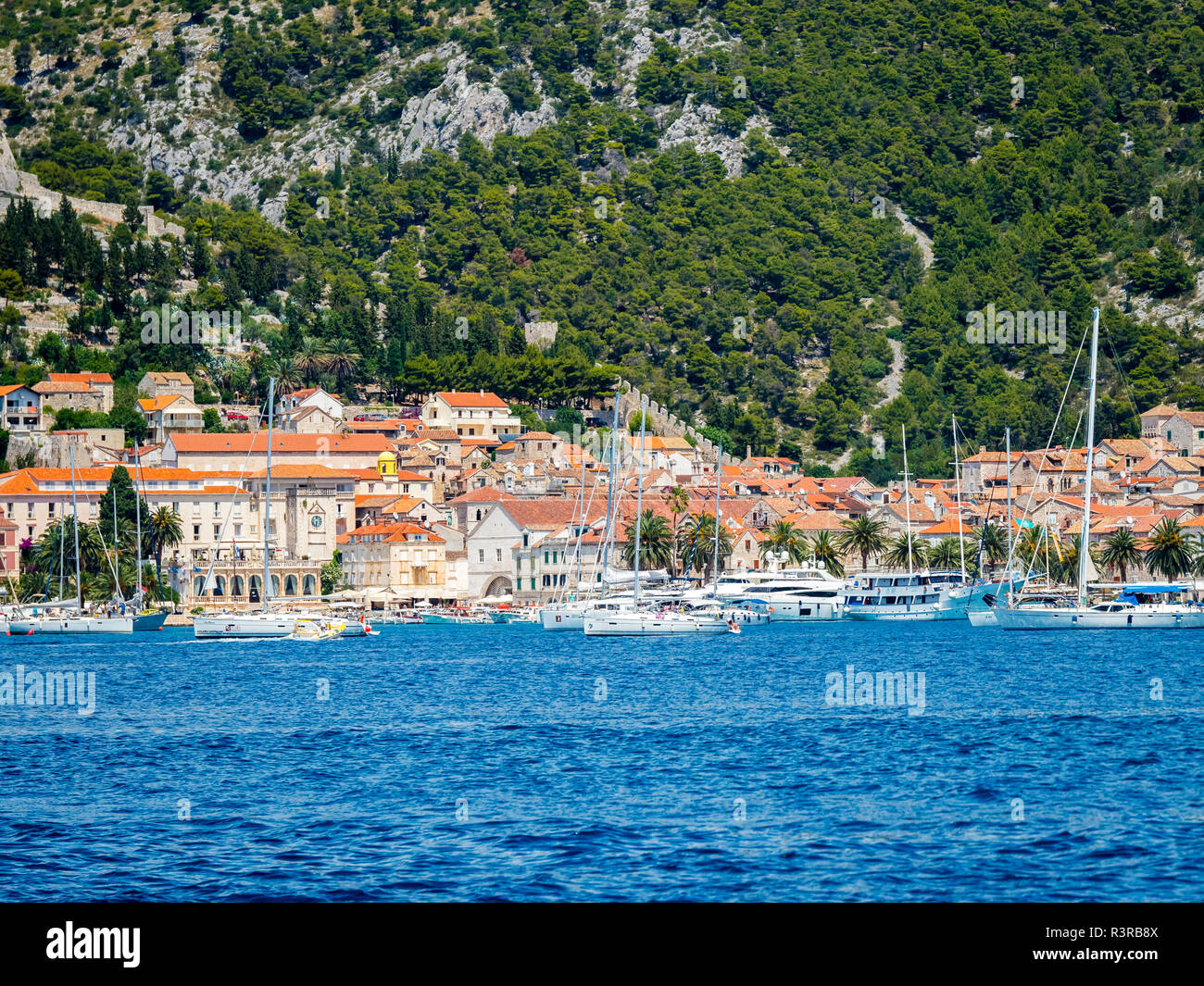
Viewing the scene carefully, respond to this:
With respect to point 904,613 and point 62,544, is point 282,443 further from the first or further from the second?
point 904,613

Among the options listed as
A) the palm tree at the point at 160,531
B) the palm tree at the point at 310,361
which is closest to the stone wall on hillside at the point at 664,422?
the palm tree at the point at 310,361

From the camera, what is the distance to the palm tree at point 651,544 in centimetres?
10700

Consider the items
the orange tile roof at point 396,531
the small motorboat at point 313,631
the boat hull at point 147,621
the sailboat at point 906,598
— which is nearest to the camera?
the small motorboat at point 313,631

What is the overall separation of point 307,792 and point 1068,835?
41.5ft

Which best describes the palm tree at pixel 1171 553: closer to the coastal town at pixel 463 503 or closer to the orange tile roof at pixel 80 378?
the coastal town at pixel 463 503

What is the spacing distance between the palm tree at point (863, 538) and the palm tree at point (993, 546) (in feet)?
22.2

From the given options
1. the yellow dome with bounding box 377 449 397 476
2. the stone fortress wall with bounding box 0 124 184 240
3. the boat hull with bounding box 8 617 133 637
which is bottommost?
the boat hull with bounding box 8 617 133 637

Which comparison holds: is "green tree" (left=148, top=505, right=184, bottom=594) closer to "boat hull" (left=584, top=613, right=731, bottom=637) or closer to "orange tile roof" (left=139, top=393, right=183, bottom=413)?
"orange tile roof" (left=139, top=393, right=183, bottom=413)

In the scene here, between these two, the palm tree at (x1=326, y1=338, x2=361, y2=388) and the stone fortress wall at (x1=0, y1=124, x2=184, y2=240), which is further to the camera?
the stone fortress wall at (x1=0, y1=124, x2=184, y2=240)

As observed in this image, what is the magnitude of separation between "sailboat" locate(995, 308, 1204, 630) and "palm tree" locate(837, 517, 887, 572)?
29.4m

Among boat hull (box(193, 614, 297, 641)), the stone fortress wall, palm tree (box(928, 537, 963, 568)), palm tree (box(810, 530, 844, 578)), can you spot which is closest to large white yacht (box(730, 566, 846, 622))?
palm tree (box(810, 530, 844, 578))

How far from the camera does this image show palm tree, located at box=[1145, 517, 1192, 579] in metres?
96.9
